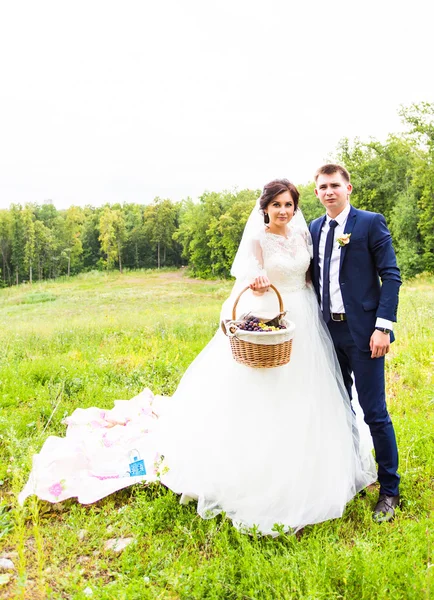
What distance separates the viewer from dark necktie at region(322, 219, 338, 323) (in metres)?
3.50

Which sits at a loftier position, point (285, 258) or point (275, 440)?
point (285, 258)

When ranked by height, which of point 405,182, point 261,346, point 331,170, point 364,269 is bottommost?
point 261,346

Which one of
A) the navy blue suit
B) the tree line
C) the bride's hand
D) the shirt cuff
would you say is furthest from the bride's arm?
the tree line

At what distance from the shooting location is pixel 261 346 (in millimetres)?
3248

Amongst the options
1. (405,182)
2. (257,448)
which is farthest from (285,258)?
(405,182)

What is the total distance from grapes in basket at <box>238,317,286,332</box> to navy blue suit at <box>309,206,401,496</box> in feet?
1.81

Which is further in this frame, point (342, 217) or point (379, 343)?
point (342, 217)

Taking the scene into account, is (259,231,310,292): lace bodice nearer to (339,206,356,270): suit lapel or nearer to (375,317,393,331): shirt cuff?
(339,206,356,270): suit lapel

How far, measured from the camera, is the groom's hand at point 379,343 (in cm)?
321

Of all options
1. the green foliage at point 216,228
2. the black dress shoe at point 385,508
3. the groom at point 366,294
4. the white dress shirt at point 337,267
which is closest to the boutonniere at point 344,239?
the groom at point 366,294

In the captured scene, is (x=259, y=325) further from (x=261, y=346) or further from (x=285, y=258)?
(x=285, y=258)

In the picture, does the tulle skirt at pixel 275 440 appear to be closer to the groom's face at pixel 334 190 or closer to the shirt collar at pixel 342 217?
the shirt collar at pixel 342 217

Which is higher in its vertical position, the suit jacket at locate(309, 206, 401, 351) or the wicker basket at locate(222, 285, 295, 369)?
the suit jacket at locate(309, 206, 401, 351)

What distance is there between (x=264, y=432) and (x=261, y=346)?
771mm
